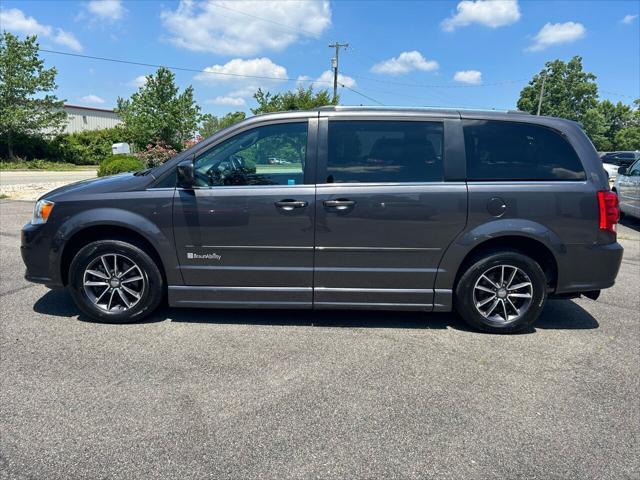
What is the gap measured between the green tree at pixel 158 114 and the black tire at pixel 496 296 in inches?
777

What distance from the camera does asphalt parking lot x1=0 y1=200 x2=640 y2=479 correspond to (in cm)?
236

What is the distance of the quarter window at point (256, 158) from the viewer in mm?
3934

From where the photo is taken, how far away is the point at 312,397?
2.97m

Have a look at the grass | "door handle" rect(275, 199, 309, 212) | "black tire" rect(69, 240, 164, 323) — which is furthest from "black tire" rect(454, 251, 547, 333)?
the grass

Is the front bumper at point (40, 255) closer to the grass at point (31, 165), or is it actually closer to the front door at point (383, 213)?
the front door at point (383, 213)

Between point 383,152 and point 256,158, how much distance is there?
44.9 inches

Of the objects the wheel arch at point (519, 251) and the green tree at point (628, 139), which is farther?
the green tree at point (628, 139)

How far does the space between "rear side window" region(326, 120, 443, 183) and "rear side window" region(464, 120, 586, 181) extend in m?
0.33

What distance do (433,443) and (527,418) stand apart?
73 centimetres

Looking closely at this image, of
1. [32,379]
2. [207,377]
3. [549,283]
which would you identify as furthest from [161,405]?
[549,283]

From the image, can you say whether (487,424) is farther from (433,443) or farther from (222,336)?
(222,336)

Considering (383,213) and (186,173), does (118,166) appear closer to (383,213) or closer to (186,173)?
(186,173)

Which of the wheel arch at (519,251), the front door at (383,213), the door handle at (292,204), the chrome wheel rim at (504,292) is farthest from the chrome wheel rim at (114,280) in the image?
the chrome wheel rim at (504,292)

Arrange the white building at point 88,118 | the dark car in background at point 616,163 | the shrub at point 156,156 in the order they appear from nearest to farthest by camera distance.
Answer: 1. the dark car in background at point 616,163
2. the shrub at point 156,156
3. the white building at point 88,118
